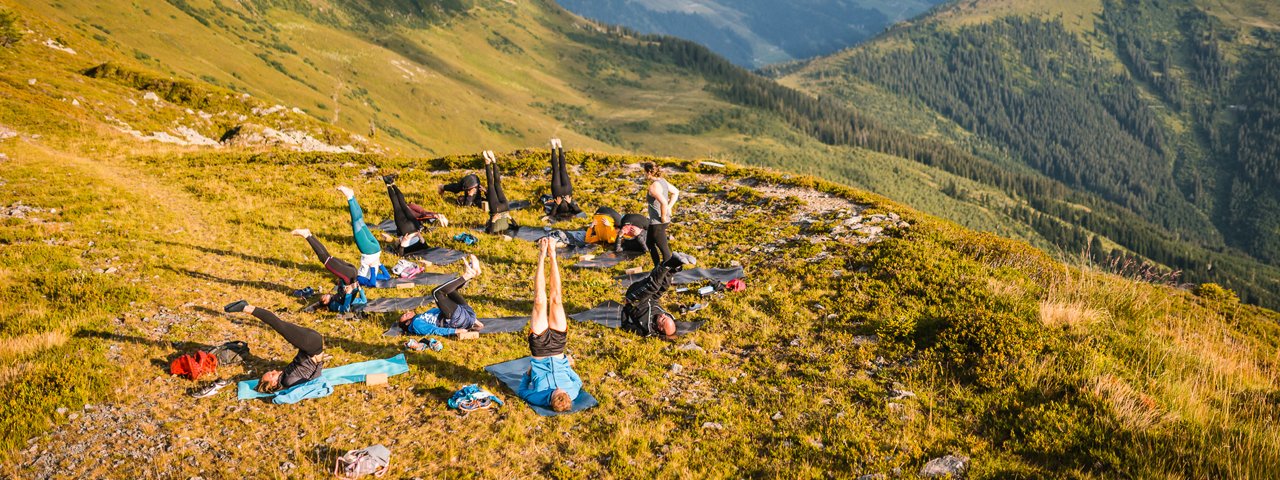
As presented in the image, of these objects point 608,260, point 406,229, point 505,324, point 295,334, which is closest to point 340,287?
point 295,334

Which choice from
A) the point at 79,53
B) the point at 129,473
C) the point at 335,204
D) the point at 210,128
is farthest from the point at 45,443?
the point at 79,53

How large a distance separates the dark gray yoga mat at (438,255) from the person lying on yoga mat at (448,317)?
18.1ft

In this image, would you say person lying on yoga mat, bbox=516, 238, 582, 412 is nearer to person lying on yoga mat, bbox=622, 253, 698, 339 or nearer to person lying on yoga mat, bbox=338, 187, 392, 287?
person lying on yoga mat, bbox=622, 253, 698, 339

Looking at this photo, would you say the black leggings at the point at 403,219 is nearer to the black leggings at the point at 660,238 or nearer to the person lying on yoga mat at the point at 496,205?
the person lying on yoga mat at the point at 496,205

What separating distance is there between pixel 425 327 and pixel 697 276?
27.6 ft

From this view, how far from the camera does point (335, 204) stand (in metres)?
25.1

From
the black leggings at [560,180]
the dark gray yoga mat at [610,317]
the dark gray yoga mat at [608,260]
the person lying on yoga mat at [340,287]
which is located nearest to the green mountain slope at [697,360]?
the dark gray yoga mat at [610,317]

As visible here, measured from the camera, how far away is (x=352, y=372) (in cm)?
1172

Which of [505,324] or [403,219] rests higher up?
[403,219]

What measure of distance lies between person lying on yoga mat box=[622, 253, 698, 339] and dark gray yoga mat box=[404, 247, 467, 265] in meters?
7.80

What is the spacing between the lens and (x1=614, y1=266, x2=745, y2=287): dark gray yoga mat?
1791cm

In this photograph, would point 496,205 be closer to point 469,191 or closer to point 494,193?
point 494,193

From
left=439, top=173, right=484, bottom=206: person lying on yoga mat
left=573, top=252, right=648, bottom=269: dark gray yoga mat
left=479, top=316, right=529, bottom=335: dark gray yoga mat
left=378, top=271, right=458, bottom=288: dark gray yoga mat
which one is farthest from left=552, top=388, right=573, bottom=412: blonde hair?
left=439, top=173, right=484, bottom=206: person lying on yoga mat

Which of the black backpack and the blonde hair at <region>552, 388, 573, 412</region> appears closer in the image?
the blonde hair at <region>552, 388, 573, 412</region>
